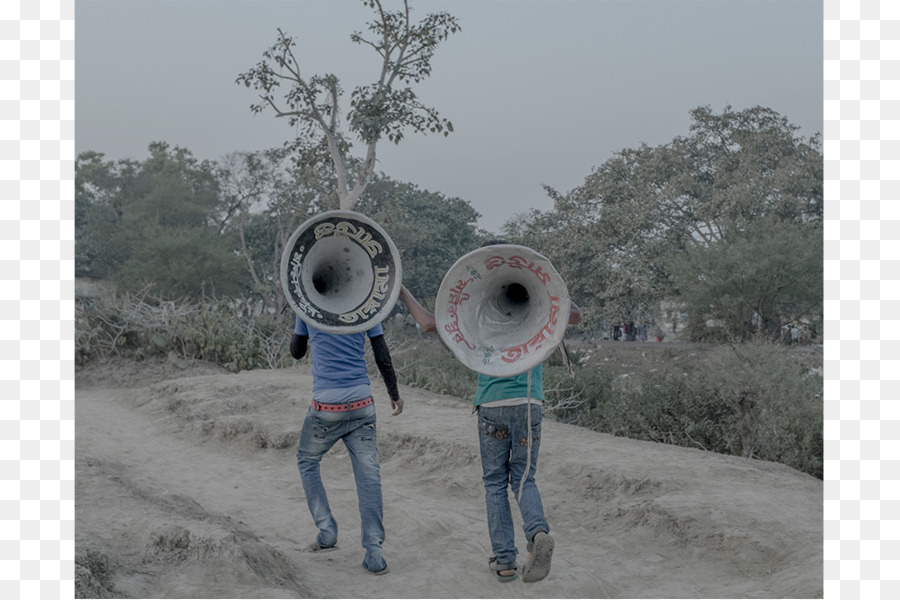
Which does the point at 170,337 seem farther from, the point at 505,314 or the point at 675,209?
the point at 675,209

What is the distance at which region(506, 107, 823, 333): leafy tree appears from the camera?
92.9 ft

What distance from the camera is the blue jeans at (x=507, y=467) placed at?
4.66 metres

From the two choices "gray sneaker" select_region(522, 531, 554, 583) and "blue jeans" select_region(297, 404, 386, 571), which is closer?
"gray sneaker" select_region(522, 531, 554, 583)

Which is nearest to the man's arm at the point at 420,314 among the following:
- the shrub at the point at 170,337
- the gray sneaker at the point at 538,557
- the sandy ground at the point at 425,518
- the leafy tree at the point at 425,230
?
the gray sneaker at the point at 538,557

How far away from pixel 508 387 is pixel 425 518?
6.40 feet

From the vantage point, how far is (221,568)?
443cm

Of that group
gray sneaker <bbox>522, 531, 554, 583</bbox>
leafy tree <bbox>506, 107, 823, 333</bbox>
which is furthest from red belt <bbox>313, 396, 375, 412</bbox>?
leafy tree <bbox>506, 107, 823, 333</bbox>

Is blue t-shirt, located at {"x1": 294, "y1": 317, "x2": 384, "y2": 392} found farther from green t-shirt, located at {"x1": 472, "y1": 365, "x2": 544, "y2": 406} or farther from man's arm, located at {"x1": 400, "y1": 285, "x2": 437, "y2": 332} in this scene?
green t-shirt, located at {"x1": 472, "y1": 365, "x2": 544, "y2": 406}

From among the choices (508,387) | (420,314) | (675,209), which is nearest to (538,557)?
(508,387)

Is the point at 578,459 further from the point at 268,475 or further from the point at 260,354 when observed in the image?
the point at 260,354

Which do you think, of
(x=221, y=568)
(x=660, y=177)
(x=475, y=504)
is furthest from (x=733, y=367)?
(x=660, y=177)

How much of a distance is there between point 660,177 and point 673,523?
89.1 ft

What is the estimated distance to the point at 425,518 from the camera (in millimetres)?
6230

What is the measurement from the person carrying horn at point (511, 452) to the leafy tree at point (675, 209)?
71.7 feet
